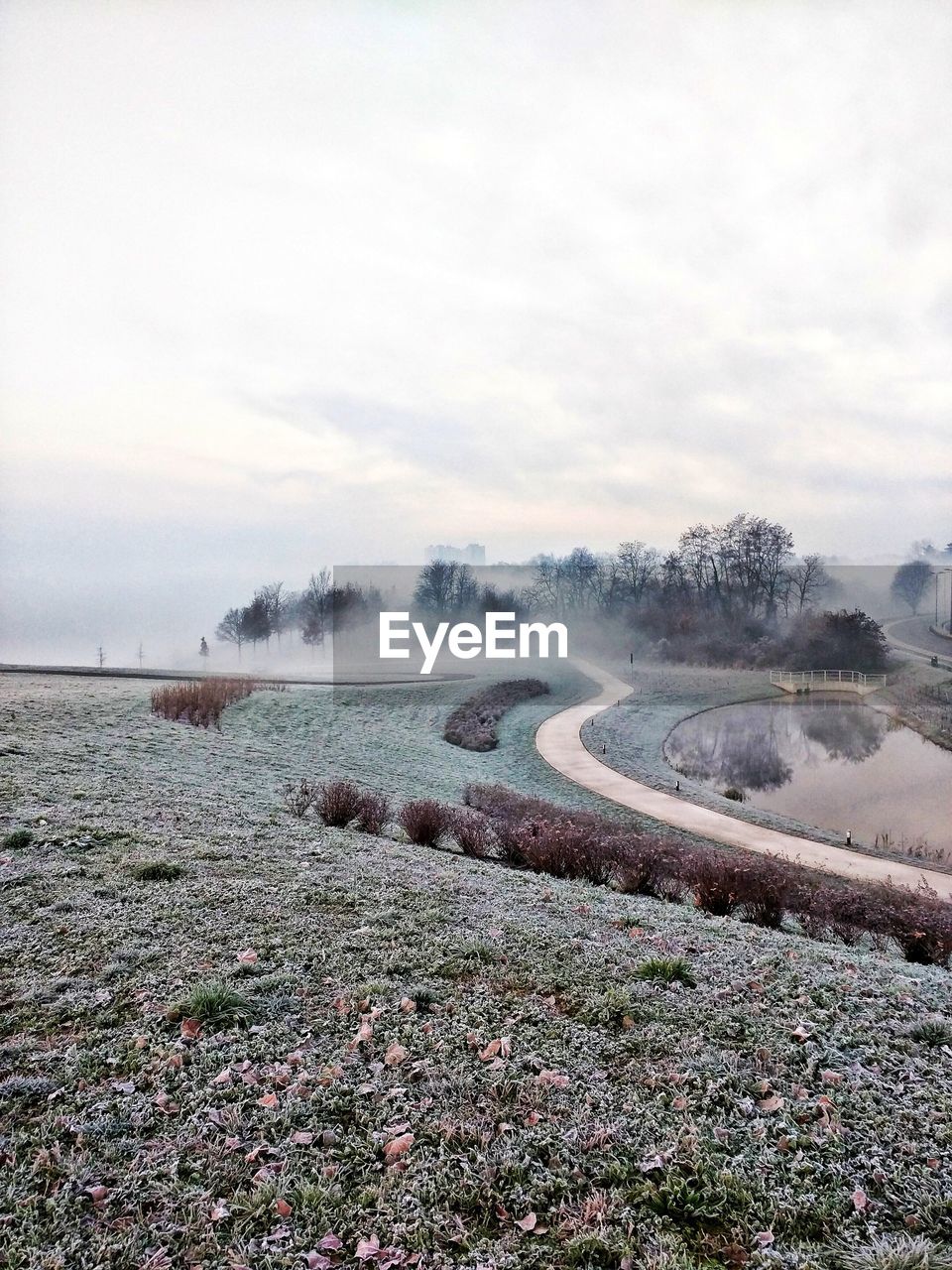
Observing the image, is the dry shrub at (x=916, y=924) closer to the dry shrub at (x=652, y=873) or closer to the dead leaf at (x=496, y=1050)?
the dry shrub at (x=652, y=873)

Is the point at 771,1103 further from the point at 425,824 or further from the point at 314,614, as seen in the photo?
the point at 314,614

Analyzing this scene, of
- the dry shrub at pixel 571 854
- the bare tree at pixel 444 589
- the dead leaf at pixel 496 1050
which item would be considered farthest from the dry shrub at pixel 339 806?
the bare tree at pixel 444 589

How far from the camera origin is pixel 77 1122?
330 cm

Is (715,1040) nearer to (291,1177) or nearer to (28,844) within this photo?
(291,1177)

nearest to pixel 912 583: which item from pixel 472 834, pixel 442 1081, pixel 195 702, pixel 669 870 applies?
pixel 195 702

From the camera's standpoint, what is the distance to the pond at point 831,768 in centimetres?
1697

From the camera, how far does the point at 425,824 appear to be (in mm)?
10344

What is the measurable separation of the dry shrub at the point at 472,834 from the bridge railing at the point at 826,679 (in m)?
37.6

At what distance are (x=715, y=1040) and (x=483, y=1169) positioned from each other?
1824 millimetres

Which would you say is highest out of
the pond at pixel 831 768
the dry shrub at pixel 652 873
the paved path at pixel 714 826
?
the dry shrub at pixel 652 873

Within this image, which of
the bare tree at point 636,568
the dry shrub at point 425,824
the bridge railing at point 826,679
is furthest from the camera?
the bare tree at point 636,568

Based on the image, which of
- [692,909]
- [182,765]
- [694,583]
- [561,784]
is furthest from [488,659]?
[692,909]

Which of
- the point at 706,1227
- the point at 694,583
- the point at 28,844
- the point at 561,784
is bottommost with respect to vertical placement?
the point at 561,784

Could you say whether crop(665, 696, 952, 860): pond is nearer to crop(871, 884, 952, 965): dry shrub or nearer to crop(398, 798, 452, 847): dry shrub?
crop(871, 884, 952, 965): dry shrub
